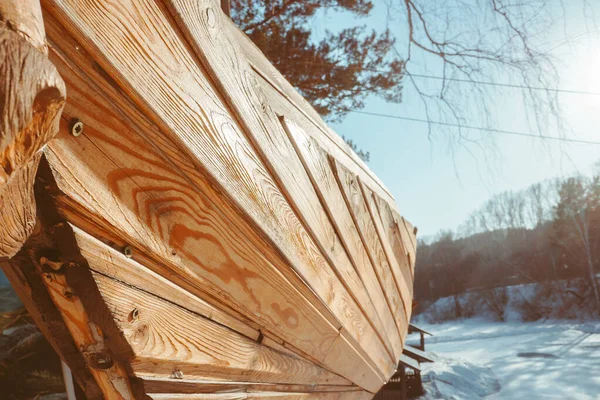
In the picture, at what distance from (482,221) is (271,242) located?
3927cm

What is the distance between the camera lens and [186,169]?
0.97m

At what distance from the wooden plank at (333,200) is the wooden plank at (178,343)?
0.52 meters

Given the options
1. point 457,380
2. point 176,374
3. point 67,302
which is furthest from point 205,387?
point 457,380

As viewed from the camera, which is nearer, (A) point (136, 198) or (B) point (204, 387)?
(A) point (136, 198)

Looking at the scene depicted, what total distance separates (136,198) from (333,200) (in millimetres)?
865

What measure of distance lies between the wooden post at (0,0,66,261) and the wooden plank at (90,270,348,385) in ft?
0.83

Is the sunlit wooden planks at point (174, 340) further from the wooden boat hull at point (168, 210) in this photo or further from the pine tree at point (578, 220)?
the pine tree at point (578, 220)

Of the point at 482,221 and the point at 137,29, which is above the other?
the point at 482,221

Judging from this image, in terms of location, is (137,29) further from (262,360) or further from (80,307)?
(262,360)

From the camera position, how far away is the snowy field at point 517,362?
12.5 metres

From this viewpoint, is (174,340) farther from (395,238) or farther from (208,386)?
(395,238)

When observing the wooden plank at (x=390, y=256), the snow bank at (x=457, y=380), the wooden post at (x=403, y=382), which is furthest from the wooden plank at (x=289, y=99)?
the snow bank at (x=457, y=380)

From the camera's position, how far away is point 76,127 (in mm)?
775

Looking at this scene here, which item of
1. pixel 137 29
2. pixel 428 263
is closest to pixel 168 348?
pixel 137 29
